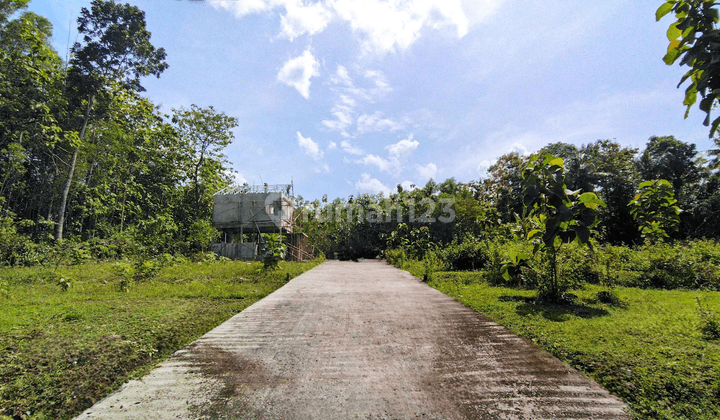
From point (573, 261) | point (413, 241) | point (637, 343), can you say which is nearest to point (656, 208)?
point (573, 261)

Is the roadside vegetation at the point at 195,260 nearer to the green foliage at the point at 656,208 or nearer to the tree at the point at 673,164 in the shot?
the green foliage at the point at 656,208

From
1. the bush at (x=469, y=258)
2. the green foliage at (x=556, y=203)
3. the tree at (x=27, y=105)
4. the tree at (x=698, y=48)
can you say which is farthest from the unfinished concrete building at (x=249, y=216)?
the tree at (x=698, y=48)

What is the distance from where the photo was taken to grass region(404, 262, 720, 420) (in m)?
1.93

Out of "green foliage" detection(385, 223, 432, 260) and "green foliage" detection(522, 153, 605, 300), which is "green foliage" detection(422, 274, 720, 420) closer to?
"green foliage" detection(522, 153, 605, 300)

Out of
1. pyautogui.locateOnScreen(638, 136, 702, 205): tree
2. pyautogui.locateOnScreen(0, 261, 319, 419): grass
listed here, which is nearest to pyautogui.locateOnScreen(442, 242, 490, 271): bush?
pyautogui.locateOnScreen(0, 261, 319, 419): grass

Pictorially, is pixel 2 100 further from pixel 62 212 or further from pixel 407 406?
pixel 407 406

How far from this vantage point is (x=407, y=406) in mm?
1870

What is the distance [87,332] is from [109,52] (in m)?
23.5

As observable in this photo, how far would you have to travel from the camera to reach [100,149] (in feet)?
55.1

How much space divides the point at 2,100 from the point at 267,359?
13969mm

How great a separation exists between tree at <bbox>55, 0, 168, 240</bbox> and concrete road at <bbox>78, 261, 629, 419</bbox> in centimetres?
1868

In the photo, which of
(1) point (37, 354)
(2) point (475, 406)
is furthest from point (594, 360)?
(1) point (37, 354)

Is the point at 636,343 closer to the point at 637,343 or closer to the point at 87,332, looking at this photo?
the point at 637,343

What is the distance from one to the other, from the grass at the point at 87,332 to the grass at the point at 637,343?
348 centimetres
